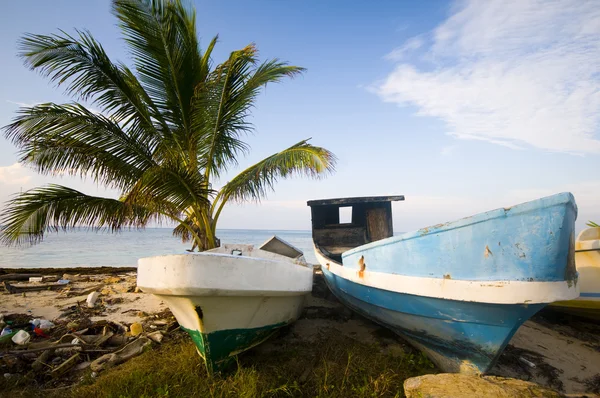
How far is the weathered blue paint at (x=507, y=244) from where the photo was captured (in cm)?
265

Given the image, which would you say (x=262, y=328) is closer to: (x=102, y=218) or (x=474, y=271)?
(x=474, y=271)

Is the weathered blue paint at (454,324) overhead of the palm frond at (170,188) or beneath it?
beneath

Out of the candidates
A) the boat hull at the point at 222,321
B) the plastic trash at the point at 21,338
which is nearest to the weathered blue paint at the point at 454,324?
the boat hull at the point at 222,321

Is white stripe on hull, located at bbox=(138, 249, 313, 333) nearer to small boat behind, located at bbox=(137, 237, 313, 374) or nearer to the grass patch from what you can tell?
small boat behind, located at bbox=(137, 237, 313, 374)

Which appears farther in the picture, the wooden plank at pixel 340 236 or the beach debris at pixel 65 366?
the wooden plank at pixel 340 236

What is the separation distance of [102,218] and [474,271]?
5.63 meters

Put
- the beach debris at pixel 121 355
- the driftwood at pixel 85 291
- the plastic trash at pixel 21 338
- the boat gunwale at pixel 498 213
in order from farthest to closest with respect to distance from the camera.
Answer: the driftwood at pixel 85 291 < the plastic trash at pixel 21 338 < the beach debris at pixel 121 355 < the boat gunwale at pixel 498 213

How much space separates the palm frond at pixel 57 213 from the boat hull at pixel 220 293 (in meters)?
2.71

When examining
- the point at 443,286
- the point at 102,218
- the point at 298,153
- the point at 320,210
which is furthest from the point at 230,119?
the point at 443,286

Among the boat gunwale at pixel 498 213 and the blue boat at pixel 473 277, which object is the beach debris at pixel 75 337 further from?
the boat gunwale at pixel 498 213

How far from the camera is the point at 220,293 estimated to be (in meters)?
3.00

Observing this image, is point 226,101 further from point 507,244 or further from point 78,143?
point 507,244

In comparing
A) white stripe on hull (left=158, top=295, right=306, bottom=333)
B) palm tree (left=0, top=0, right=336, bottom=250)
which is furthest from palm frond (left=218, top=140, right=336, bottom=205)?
white stripe on hull (left=158, top=295, right=306, bottom=333)

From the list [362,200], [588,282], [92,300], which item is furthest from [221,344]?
[588,282]
